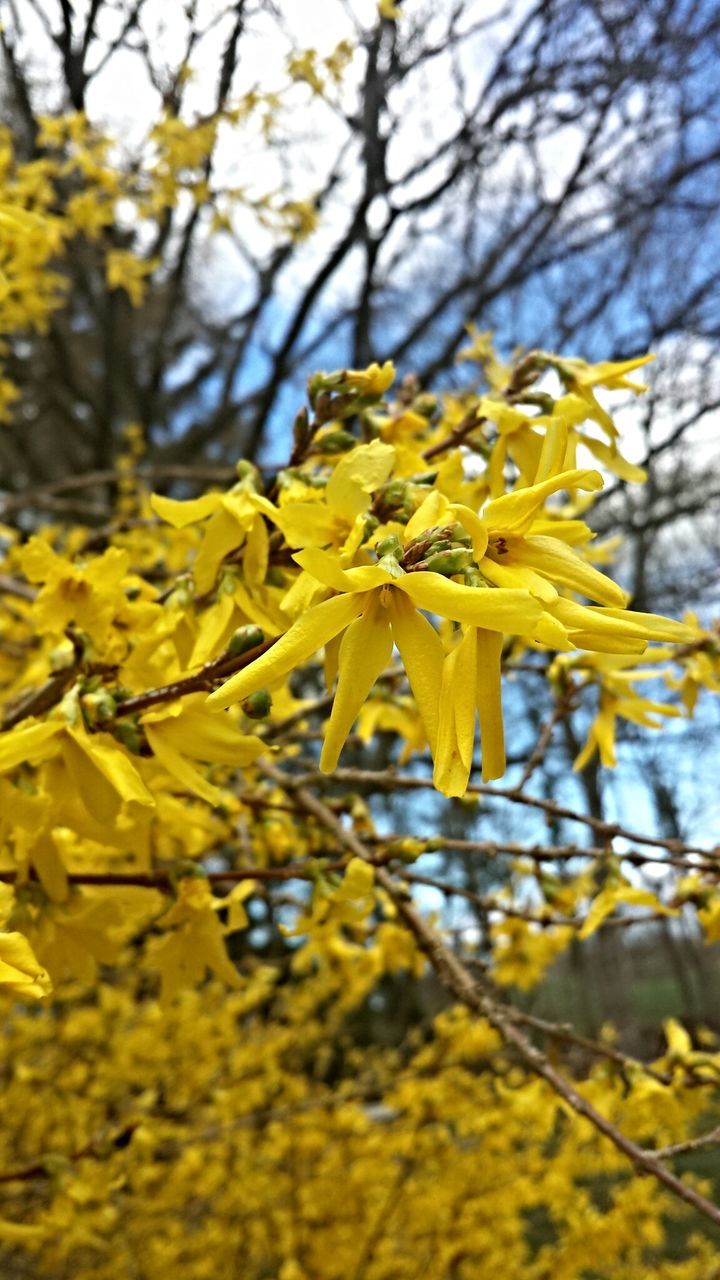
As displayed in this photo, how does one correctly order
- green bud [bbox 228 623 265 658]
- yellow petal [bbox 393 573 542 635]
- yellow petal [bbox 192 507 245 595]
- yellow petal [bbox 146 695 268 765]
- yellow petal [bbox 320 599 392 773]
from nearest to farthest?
1. yellow petal [bbox 393 573 542 635]
2. yellow petal [bbox 320 599 392 773]
3. green bud [bbox 228 623 265 658]
4. yellow petal [bbox 146 695 268 765]
5. yellow petal [bbox 192 507 245 595]

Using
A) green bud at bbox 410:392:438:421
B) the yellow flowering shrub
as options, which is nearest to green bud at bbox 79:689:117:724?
the yellow flowering shrub

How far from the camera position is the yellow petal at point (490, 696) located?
0.67 m

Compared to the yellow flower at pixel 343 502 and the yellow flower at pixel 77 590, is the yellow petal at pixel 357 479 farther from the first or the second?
the yellow flower at pixel 77 590

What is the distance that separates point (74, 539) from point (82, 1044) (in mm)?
2811

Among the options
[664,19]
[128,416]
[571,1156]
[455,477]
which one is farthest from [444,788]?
[128,416]

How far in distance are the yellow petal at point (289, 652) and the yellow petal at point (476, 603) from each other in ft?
0.19

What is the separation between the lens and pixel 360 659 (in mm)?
685

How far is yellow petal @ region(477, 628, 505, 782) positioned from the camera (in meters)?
0.67

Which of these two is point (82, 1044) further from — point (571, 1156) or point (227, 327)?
point (227, 327)

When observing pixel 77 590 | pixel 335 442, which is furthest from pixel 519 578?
pixel 77 590

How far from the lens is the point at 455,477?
1.03 m

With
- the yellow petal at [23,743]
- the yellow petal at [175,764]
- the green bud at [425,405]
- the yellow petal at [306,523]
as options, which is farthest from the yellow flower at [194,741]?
the green bud at [425,405]

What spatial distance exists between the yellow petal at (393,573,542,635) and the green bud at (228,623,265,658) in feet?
0.71

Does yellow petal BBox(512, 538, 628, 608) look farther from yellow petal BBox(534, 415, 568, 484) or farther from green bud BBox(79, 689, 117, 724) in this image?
green bud BBox(79, 689, 117, 724)
